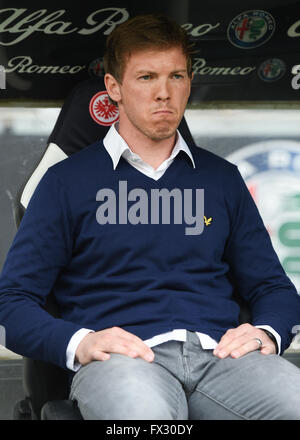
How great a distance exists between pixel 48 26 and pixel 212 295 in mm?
1049

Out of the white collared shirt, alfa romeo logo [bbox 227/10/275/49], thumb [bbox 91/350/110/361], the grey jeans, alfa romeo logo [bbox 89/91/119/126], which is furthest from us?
alfa romeo logo [bbox 227/10/275/49]

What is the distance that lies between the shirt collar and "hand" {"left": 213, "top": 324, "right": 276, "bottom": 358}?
20.6 inches

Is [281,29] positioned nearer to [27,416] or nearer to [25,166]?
[25,166]

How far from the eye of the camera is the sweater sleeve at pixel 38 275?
198 cm

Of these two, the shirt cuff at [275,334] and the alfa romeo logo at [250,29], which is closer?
the shirt cuff at [275,334]

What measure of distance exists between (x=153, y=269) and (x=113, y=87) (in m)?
0.57

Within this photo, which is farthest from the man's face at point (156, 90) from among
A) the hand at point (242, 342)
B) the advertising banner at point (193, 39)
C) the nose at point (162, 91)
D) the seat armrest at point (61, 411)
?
Answer: the seat armrest at point (61, 411)

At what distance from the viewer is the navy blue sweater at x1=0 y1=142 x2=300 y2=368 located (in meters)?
2.06

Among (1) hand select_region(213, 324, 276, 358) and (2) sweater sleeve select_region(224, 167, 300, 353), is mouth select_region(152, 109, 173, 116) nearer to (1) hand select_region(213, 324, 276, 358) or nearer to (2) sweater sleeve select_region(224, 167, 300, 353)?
(2) sweater sleeve select_region(224, 167, 300, 353)

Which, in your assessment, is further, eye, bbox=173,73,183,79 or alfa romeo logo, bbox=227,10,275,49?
alfa romeo logo, bbox=227,10,275,49

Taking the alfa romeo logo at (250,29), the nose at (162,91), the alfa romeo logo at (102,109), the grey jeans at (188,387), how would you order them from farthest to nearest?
1. the alfa romeo logo at (250,29)
2. the alfa romeo logo at (102,109)
3. the nose at (162,91)
4. the grey jeans at (188,387)

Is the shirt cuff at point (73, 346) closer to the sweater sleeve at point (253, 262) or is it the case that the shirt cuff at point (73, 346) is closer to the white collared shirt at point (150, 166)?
the white collared shirt at point (150, 166)

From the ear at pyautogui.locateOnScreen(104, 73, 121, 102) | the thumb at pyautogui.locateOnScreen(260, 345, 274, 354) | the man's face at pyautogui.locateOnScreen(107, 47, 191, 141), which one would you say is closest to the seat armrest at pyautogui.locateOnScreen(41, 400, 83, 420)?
the thumb at pyautogui.locateOnScreen(260, 345, 274, 354)

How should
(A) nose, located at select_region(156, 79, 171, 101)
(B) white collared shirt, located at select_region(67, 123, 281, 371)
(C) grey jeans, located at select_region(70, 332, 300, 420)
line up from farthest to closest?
(A) nose, located at select_region(156, 79, 171, 101), (B) white collared shirt, located at select_region(67, 123, 281, 371), (C) grey jeans, located at select_region(70, 332, 300, 420)
